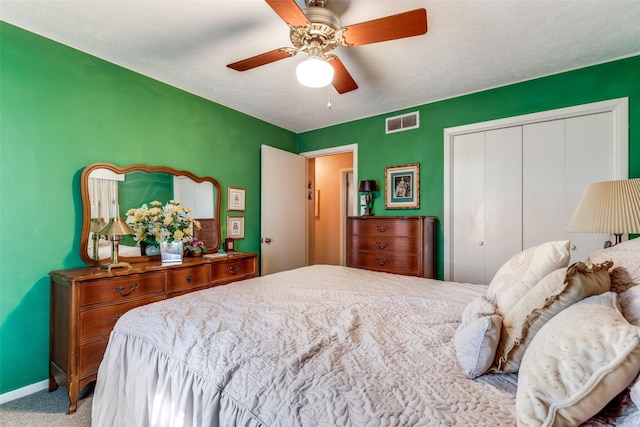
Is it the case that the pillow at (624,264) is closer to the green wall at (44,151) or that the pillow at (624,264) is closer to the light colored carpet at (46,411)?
the light colored carpet at (46,411)

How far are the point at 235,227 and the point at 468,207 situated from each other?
8.71 feet

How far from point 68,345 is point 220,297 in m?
1.18

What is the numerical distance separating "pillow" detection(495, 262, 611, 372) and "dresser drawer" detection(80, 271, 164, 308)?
2.28 m

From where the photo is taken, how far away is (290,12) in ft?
4.58

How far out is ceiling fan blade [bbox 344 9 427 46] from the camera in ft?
4.49

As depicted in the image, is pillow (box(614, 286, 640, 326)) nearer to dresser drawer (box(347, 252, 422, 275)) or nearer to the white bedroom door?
dresser drawer (box(347, 252, 422, 275))

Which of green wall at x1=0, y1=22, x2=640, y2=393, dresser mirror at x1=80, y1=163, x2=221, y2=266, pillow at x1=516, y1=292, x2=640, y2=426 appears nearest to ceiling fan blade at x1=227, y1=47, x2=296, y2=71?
green wall at x1=0, y1=22, x2=640, y2=393

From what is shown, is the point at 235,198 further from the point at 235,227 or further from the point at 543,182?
the point at 543,182

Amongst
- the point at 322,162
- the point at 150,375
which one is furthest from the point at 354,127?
the point at 150,375

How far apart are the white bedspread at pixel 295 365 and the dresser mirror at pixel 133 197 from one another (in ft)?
4.08

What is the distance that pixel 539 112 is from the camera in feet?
8.62

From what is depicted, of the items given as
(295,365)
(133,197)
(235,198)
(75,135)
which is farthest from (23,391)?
(295,365)

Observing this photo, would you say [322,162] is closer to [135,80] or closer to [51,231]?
[135,80]

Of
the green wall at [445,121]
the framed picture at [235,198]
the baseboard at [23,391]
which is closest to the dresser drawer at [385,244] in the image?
the green wall at [445,121]
